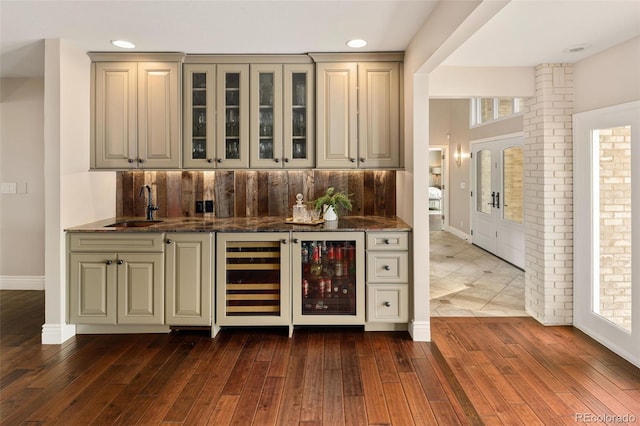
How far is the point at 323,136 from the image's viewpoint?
3.70 metres

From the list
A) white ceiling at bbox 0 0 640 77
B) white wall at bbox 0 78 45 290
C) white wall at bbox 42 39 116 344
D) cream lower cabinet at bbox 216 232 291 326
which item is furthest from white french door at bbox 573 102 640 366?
white wall at bbox 0 78 45 290

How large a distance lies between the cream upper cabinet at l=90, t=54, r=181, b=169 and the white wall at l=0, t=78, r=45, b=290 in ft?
5.42

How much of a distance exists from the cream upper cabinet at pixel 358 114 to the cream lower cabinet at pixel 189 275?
1.30 metres

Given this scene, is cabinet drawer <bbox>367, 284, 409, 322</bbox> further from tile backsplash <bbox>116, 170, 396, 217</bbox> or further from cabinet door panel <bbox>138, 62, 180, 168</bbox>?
cabinet door panel <bbox>138, 62, 180, 168</bbox>

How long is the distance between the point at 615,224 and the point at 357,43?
2.59m

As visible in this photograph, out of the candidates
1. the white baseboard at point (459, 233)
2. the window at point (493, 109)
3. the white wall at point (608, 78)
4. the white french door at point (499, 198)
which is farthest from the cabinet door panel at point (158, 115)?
the white baseboard at point (459, 233)

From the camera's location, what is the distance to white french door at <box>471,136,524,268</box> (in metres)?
6.15

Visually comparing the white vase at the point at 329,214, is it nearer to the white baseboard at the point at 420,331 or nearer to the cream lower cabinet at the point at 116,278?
the white baseboard at the point at 420,331

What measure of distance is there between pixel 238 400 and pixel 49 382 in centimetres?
132

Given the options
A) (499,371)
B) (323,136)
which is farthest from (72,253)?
(499,371)

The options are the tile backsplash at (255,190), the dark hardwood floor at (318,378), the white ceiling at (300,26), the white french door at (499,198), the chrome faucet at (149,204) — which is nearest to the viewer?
the dark hardwood floor at (318,378)

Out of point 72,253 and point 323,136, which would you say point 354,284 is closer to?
point 323,136

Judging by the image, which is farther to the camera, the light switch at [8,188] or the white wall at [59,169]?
the light switch at [8,188]

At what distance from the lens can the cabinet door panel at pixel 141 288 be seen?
3363mm
